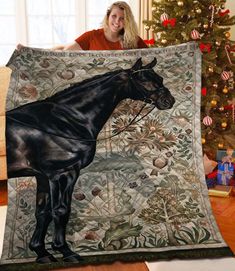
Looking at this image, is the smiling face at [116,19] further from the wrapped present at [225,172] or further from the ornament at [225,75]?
the wrapped present at [225,172]

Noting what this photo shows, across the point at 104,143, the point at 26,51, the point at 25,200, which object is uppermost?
the point at 26,51

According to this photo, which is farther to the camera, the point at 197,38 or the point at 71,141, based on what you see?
the point at 197,38

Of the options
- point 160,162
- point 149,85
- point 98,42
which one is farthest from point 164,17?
point 160,162

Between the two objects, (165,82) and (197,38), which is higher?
(197,38)

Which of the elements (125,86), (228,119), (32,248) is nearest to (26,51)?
(125,86)

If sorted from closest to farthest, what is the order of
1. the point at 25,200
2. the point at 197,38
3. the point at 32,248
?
the point at 32,248
the point at 25,200
the point at 197,38

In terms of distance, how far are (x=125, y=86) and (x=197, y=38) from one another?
3.18 ft

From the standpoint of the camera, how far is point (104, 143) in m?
2.65

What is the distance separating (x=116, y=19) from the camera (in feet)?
10.6

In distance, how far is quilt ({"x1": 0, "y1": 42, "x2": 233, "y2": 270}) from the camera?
2.28 metres

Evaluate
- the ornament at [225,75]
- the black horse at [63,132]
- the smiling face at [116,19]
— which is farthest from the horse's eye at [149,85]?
the ornament at [225,75]

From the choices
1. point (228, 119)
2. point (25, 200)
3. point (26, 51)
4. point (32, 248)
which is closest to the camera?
point (32, 248)

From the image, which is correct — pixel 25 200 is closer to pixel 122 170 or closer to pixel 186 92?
pixel 122 170

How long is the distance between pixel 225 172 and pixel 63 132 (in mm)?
1646
